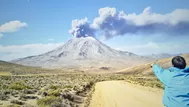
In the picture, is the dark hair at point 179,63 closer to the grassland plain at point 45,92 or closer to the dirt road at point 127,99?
the grassland plain at point 45,92

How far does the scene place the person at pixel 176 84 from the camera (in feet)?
14.2

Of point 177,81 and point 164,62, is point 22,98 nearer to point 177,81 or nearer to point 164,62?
point 177,81

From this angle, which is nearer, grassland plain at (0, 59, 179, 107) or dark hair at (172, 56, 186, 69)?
dark hair at (172, 56, 186, 69)

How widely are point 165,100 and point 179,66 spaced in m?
0.51

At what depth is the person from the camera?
4.34m

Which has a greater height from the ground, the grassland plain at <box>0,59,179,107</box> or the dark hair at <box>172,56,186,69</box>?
the dark hair at <box>172,56,186,69</box>

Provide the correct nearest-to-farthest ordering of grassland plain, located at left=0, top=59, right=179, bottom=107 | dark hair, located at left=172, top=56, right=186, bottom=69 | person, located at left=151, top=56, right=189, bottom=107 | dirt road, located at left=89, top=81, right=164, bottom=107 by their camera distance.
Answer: person, located at left=151, top=56, right=189, bottom=107
dark hair, located at left=172, top=56, right=186, bottom=69
grassland plain, located at left=0, top=59, right=179, bottom=107
dirt road, located at left=89, top=81, right=164, bottom=107

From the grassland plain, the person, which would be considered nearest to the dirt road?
the grassland plain

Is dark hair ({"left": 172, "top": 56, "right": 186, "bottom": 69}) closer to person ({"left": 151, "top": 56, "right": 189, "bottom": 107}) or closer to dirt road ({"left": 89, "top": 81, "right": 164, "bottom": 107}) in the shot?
person ({"left": 151, "top": 56, "right": 189, "bottom": 107})

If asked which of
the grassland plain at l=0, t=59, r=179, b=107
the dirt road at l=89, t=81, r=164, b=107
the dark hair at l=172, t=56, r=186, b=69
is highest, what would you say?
the dark hair at l=172, t=56, r=186, b=69

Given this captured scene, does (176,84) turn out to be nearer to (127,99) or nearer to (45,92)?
(127,99)

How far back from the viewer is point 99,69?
17875 centimetres

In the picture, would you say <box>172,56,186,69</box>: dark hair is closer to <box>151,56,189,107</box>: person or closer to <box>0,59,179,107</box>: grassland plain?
<box>151,56,189,107</box>: person

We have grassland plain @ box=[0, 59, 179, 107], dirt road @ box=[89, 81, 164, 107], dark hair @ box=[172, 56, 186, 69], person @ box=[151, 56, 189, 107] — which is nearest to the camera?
person @ box=[151, 56, 189, 107]
